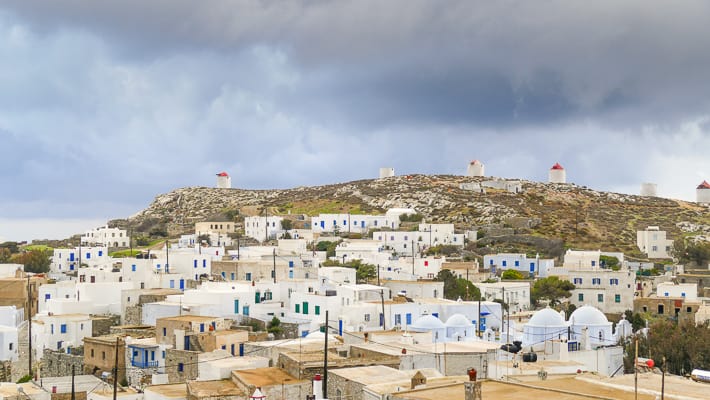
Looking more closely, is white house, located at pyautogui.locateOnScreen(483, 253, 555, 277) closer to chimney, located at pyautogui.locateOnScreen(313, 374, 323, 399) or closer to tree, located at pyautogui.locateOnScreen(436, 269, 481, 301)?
tree, located at pyautogui.locateOnScreen(436, 269, 481, 301)

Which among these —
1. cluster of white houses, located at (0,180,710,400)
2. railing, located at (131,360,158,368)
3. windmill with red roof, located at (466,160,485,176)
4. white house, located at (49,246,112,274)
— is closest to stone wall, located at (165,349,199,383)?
cluster of white houses, located at (0,180,710,400)

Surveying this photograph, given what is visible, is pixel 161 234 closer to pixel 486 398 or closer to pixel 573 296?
pixel 573 296

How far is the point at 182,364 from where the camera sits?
128 ft

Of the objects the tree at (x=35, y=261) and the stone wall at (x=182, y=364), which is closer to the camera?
the stone wall at (x=182, y=364)

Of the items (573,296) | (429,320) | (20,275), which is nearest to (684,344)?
(429,320)

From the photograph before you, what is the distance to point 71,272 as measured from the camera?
7800 centimetres

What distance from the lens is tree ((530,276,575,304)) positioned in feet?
210

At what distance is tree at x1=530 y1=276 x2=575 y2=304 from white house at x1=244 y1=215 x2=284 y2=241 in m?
33.6

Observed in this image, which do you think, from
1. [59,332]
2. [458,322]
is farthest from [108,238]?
[458,322]

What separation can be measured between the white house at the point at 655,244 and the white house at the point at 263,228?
33751 mm

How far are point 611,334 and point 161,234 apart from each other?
2750 inches

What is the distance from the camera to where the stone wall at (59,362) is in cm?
4534

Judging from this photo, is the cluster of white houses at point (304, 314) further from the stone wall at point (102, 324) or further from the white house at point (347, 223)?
the white house at point (347, 223)

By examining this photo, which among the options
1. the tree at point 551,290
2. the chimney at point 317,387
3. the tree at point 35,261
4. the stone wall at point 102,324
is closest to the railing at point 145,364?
the stone wall at point 102,324
